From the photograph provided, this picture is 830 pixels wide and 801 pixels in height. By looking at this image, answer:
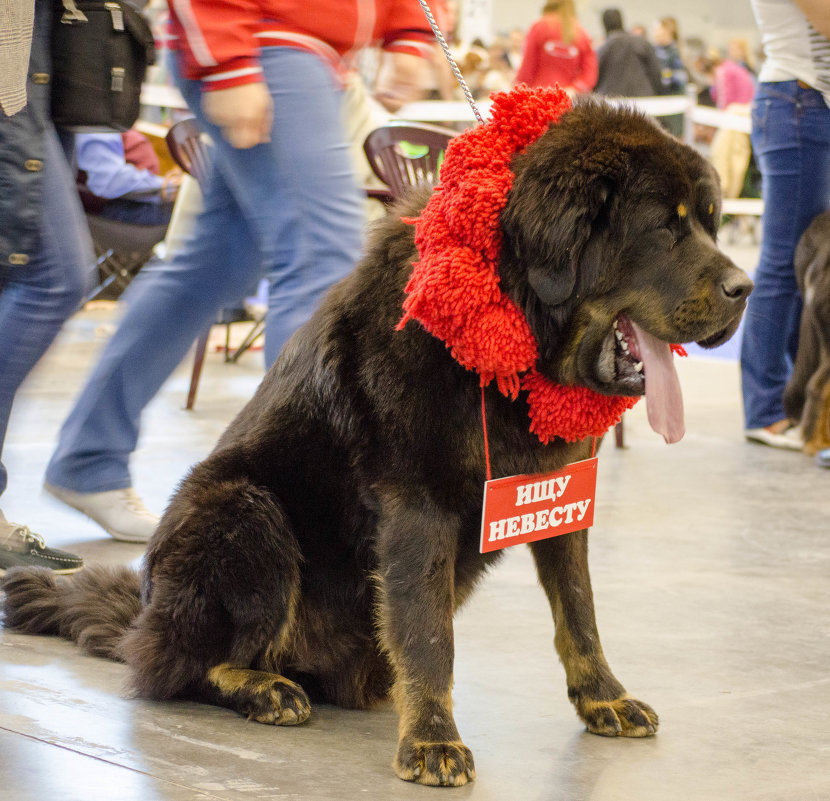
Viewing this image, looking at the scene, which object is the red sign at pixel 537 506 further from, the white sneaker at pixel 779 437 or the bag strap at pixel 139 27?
the white sneaker at pixel 779 437

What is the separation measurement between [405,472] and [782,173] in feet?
10.8

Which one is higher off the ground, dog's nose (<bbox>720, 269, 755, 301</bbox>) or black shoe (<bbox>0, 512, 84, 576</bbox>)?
dog's nose (<bbox>720, 269, 755, 301</bbox>)

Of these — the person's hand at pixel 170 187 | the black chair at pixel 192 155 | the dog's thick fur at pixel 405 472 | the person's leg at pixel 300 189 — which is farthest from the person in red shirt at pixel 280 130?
the person's hand at pixel 170 187

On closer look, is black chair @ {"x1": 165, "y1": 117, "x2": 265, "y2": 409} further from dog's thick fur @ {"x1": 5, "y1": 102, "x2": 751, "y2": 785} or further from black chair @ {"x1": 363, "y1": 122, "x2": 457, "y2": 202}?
dog's thick fur @ {"x1": 5, "y1": 102, "x2": 751, "y2": 785}

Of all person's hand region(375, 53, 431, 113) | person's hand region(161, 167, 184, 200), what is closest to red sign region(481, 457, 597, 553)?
person's hand region(375, 53, 431, 113)

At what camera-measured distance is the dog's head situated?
1.84 m

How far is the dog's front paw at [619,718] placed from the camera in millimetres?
2117

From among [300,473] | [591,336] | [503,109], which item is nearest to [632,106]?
[503,109]

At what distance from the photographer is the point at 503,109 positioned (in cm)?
194

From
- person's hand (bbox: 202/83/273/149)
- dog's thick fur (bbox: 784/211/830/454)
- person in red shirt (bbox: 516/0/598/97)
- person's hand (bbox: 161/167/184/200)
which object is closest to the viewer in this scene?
person's hand (bbox: 202/83/273/149)

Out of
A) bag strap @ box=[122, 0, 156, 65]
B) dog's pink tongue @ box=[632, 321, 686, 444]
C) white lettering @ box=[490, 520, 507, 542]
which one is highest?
bag strap @ box=[122, 0, 156, 65]

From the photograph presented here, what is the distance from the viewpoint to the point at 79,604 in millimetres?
2504

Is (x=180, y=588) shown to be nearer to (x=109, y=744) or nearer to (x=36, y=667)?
(x=109, y=744)

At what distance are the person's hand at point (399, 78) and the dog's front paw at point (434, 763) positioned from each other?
Result: 71.5 inches
